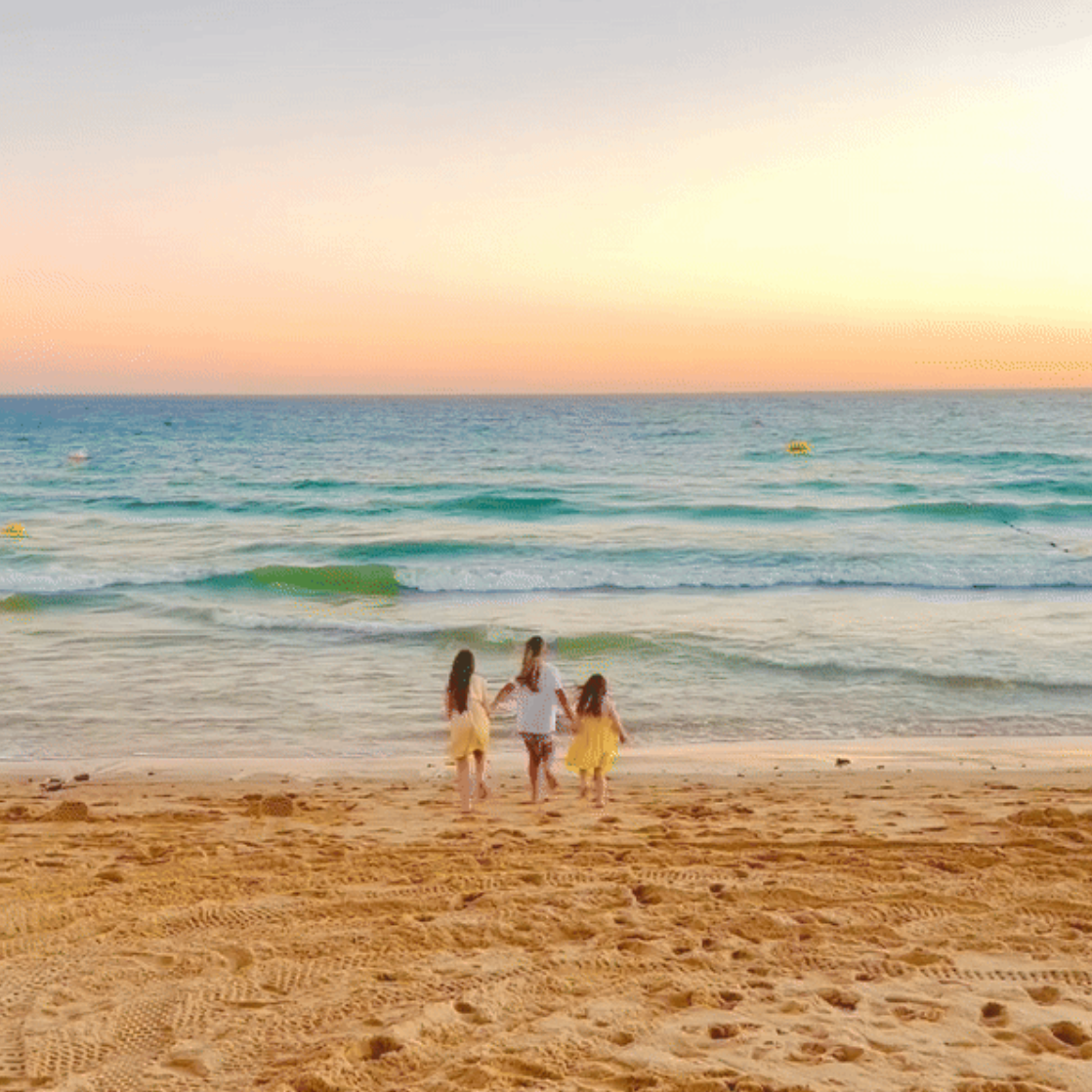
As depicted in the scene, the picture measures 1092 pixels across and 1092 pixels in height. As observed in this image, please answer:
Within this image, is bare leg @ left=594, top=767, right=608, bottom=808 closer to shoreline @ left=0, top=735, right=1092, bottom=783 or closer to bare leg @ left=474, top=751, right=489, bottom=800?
bare leg @ left=474, top=751, right=489, bottom=800

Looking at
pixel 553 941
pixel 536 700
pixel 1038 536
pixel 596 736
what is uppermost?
pixel 536 700

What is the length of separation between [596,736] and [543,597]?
13.3m

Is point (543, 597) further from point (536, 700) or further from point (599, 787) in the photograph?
point (599, 787)

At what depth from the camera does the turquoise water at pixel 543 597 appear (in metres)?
13.0

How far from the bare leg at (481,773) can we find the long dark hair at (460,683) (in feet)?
1.59

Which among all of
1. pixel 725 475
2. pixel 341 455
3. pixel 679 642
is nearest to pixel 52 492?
pixel 341 455

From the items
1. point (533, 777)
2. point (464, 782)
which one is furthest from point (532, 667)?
point (464, 782)

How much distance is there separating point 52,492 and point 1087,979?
45018 millimetres

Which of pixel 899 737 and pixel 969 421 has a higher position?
pixel 969 421

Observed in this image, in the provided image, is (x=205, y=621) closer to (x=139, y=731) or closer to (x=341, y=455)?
(x=139, y=731)

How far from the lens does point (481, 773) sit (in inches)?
371

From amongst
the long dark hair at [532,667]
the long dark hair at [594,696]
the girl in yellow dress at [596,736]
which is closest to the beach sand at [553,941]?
the girl in yellow dress at [596,736]

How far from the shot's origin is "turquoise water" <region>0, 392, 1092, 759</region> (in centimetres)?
1304

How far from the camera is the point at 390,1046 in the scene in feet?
15.7
